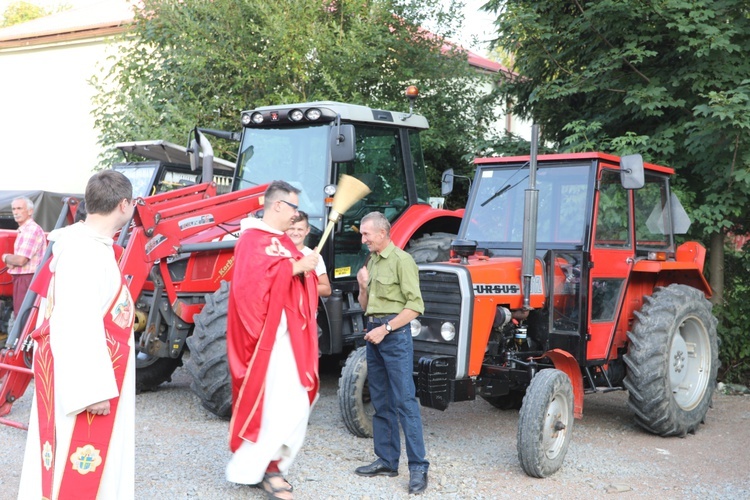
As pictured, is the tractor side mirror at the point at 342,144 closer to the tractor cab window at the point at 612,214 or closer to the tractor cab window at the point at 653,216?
the tractor cab window at the point at 612,214

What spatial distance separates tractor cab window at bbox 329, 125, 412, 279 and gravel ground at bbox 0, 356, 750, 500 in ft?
4.43

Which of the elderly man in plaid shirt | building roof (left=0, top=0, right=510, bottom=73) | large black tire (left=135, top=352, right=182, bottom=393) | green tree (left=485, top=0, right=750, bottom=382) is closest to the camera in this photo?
large black tire (left=135, top=352, right=182, bottom=393)

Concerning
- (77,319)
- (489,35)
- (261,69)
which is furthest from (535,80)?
(77,319)

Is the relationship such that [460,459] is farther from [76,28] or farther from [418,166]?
[76,28]

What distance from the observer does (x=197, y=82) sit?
12.6 meters

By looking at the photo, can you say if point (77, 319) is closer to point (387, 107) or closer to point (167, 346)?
point (167, 346)

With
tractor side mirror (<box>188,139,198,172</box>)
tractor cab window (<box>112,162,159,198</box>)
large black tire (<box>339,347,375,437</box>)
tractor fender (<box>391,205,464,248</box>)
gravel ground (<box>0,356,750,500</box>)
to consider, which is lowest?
gravel ground (<box>0,356,750,500</box>)

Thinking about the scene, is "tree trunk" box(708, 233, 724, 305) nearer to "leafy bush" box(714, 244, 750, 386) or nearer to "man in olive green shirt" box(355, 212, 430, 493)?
"leafy bush" box(714, 244, 750, 386)

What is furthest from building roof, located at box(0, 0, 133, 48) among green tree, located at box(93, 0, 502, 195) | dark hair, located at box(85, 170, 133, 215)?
dark hair, located at box(85, 170, 133, 215)

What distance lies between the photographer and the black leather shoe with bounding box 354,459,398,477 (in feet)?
17.1

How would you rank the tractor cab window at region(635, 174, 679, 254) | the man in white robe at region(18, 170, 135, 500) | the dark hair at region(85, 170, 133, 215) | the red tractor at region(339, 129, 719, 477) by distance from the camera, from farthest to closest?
the tractor cab window at region(635, 174, 679, 254) → the red tractor at region(339, 129, 719, 477) → the dark hair at region(85, 170, 133, 215) → the man in white robe at region(18, 170, 135, 500)

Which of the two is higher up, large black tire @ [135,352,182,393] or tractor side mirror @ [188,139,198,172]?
tractor side mirror @ [188,139,198,172]

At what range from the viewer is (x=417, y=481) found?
4.96m

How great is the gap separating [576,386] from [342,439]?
5.95 feet
